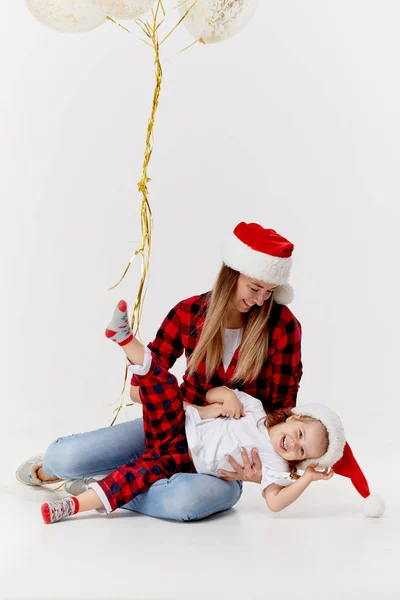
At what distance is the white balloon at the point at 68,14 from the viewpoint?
282cm

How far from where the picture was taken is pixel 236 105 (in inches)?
169

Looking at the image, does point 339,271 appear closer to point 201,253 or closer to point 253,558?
point 201,253

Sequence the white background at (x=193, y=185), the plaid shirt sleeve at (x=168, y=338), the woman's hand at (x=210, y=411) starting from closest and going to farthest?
the woman's hand at (x=210, y=411) → the plaid shirt sleeve at (x=168, y=338) → the white background at (x=193, y=185)

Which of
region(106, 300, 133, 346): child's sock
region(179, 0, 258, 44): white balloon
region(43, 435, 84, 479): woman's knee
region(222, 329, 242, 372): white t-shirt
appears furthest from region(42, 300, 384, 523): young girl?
region(179, 0, 258, 44): white balloon

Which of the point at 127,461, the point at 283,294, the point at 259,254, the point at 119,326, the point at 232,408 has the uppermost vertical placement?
the point at 259,254

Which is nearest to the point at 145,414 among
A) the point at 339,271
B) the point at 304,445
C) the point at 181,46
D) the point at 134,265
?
the point at 304,445

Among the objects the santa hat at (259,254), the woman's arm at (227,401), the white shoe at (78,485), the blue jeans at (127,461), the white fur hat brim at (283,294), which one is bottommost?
the white shoe at (78,485)

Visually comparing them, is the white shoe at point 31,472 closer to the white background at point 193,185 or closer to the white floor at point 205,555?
the white floor at point 205,555

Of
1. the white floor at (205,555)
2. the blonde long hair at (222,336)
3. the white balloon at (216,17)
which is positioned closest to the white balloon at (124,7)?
the white balloon at (216,17)

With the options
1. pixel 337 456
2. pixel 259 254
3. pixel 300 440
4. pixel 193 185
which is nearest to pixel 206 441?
pixel 300 440

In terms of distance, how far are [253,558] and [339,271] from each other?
2.16 meters

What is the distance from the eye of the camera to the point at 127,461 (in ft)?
9.75

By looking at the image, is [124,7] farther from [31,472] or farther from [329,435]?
[31,472]

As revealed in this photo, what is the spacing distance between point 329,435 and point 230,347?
46 centimetres
